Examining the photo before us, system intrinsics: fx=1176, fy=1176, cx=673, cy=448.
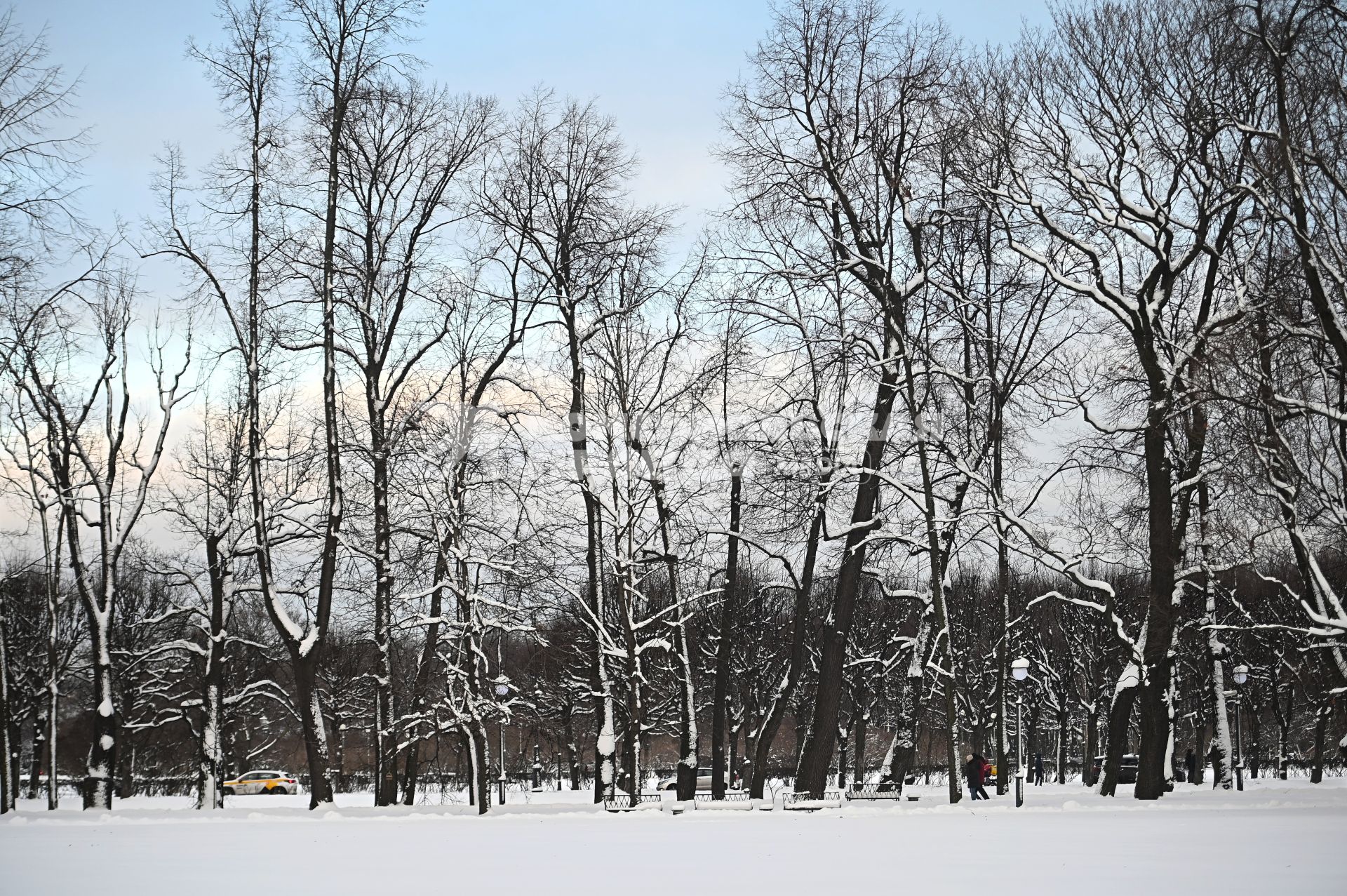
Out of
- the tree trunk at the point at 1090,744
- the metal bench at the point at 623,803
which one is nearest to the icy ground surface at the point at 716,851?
Result: the metal bench at the point at 623,803

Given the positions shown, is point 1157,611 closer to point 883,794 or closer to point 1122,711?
point 1122,711

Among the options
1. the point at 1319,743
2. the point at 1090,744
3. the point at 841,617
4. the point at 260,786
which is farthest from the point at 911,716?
the point at 260,786

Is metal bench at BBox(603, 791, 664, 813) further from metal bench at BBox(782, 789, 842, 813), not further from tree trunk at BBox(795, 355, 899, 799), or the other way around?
tree trunk at BBox(795, 355, 899, 799)

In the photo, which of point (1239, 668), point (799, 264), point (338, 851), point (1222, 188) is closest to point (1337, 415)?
point (1222, 188)

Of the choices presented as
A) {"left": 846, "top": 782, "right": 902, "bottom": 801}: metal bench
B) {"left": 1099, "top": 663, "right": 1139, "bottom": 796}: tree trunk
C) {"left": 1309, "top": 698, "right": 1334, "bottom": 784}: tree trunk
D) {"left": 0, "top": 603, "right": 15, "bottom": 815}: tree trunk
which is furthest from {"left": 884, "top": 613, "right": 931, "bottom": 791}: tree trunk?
{"left": 0, "top": 603, "right": 15, "bottom": 815}: tree trunk

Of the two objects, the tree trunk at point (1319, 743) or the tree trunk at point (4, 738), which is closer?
the tree trunk at point (4, 738)

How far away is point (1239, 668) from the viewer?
35.8 m

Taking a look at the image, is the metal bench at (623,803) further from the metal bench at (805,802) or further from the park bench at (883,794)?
the park bench at (883,794)

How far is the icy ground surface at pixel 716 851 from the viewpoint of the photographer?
37.1 ft

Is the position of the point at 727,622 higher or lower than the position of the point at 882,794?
higher

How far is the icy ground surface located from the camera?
37.1 feet

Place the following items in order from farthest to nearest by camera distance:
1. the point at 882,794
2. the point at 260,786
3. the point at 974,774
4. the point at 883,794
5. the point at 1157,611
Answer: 1. the point at 260,786
2. the point at 974,774
3. the point at 882,794
4. the point at 883,794
5. the point at 1157,611

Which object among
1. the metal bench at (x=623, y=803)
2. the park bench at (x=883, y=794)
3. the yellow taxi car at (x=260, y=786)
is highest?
the metal bench at (x=623, y=803)

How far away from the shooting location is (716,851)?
15.2 m
